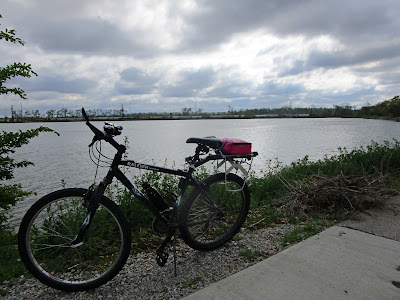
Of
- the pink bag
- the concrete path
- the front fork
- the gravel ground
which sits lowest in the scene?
the gravel ground

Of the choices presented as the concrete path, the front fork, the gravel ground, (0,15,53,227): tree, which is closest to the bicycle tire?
the gravel ground

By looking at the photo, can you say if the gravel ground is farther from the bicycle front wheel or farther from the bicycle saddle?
the bicycle saddle

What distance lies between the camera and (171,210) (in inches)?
124

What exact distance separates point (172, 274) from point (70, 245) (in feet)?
3.42

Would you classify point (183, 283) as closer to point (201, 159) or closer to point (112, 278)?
point (112, 278)

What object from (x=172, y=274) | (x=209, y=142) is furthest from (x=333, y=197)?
(x=172, y=274)

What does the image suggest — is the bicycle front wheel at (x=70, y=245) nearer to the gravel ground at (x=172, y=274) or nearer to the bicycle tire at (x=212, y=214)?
the gravel ground at (x=172, y=274)

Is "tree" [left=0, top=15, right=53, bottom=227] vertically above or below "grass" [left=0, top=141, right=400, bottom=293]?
above

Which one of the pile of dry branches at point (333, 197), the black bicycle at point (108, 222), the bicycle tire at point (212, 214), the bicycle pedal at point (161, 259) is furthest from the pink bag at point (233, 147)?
the pile of dry branches at point (333, 197)

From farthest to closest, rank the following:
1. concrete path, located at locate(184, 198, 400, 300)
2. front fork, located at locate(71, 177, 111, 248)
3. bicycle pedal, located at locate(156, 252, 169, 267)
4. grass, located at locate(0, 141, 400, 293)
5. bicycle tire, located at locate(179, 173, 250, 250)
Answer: grass, located at locate(0, 141, 400, 293), bicycle tire, located at locate(179, 173, 250, 250), bicycle pedal, located at locate(156, 252, 169, 267), front fork, located at locate(71, 177, 111, 248), concrete path, located at locate(184, 198, 400, 300)

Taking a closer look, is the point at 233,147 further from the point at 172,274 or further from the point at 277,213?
the point at 277,213

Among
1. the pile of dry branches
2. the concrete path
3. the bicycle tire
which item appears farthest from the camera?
the pile of dry branches

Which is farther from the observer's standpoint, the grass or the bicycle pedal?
the grass

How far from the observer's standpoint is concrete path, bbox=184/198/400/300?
2441mm
